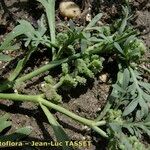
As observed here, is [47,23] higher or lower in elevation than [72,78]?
higher

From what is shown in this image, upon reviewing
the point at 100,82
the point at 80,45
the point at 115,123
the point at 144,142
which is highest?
the point at 80,45

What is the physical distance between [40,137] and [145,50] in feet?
2.73

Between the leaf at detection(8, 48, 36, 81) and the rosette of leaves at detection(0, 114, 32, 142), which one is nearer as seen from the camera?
the rosette of leaves at detection(0, 114, 32, 142)

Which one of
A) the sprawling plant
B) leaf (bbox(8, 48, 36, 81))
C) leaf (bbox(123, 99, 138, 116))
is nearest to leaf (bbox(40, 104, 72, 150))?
the sprawling plant

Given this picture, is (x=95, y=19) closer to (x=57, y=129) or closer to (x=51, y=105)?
(x=51, y=105)

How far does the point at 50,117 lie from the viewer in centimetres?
255

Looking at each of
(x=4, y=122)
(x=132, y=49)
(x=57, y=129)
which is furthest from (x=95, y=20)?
(x=4, y=122)

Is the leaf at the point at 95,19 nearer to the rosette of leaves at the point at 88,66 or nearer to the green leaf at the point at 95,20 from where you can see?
the green leaf at the point at 95,20

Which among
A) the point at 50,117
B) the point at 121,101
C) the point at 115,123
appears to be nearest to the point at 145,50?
the point at 121,101

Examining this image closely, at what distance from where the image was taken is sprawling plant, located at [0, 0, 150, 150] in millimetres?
2531

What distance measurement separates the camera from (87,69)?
2.64 metres

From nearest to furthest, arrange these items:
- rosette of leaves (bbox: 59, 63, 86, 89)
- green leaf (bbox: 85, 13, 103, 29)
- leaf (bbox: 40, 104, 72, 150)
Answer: leaf (bbox: 40, 104, 72, 150) < rosette of leaves (bbox: 59, 63, 86, 89) < green leaf (bbox: 85, 13, 103, 29)

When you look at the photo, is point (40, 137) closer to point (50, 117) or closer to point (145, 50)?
point (50, 117)

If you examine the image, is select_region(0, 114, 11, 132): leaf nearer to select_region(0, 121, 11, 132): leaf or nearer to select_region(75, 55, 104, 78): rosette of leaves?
select_region(0, 121, 11, 132): leaf
